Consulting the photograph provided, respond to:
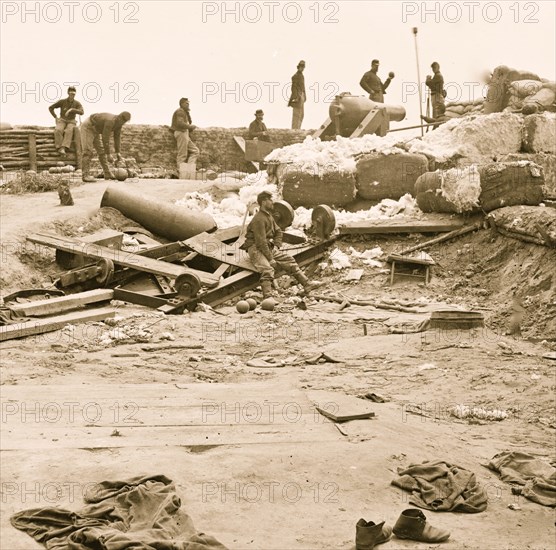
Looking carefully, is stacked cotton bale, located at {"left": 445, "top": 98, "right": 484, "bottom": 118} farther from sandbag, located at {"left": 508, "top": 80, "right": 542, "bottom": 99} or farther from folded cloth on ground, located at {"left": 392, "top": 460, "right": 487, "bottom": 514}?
folded cloth on ground, located at {"left": 392, "top": 460, "right": 487, "bottom": 514}

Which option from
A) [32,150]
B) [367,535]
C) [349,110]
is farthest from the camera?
[32,150]

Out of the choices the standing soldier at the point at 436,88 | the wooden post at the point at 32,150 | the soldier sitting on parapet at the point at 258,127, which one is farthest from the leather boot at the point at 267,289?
the standing soldier at the point at 436,88

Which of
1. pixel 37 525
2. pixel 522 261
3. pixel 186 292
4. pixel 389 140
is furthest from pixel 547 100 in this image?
pixel 37 525

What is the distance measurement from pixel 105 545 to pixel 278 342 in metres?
6.87

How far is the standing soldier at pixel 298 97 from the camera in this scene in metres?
24.2

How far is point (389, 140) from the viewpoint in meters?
18.1

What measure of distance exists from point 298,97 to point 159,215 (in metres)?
9.32

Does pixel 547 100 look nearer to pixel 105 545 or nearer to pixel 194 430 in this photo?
pixel 194 430

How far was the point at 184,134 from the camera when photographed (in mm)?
23109

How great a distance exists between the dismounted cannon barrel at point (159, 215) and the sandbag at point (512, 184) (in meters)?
4.71

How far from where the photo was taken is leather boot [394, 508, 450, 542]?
Answer: 16.7 feet

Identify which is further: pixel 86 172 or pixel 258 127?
pixel 258 127

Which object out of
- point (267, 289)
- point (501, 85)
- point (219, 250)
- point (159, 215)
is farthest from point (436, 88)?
point (267, 289)

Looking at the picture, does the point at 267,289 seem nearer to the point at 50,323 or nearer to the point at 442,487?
the point at 50,323
